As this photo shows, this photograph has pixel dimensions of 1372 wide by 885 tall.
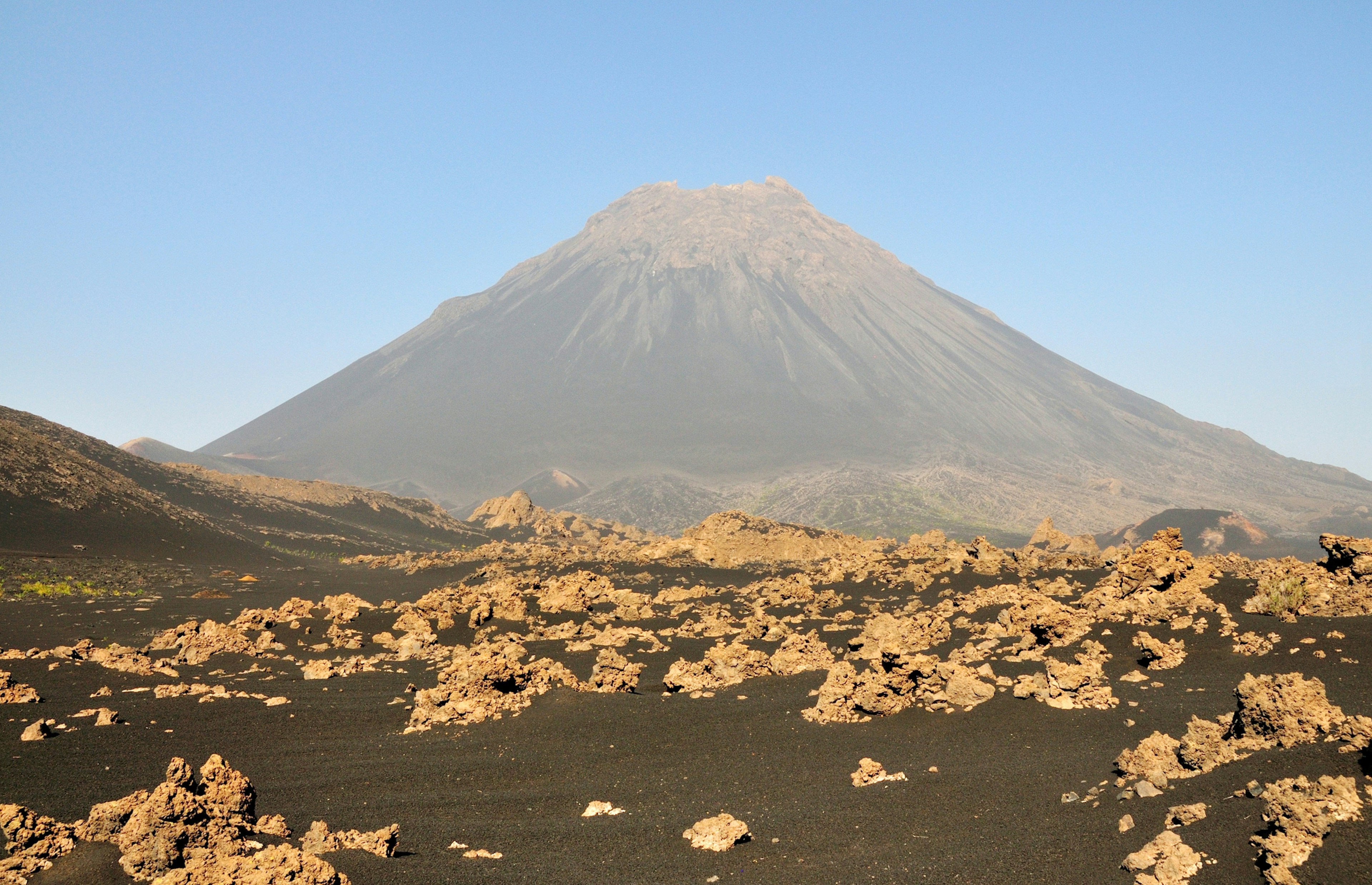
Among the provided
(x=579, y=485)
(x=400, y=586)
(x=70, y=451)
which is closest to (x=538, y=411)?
(x=579, y=485)

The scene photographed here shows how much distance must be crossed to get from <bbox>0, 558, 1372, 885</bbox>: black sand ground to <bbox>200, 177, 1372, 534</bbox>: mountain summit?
87740mm

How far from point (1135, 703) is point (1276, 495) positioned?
502 feet

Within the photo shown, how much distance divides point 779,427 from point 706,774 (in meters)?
141

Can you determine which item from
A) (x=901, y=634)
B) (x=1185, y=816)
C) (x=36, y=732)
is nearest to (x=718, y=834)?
(x=1185, y=816)

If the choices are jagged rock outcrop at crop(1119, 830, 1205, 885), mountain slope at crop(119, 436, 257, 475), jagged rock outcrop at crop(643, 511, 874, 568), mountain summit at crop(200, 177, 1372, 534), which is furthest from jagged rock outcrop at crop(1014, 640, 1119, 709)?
mountain slope at crop(119, 436, 257, 475)

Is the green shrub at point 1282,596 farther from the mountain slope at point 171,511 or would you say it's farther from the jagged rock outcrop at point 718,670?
the mountain slope at point 171,511

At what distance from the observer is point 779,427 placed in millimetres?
149250

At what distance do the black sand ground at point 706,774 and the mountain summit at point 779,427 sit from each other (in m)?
87.7

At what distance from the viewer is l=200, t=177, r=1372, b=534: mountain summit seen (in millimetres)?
118000

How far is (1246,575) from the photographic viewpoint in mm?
15453

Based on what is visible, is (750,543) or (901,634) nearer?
(901,634)

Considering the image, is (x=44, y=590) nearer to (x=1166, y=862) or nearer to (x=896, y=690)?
(x=896, y=690)

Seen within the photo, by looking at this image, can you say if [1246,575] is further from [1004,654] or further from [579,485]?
[579,485]

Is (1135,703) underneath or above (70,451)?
underneath
